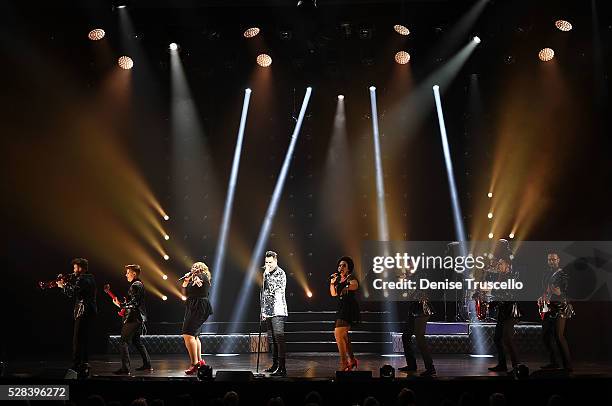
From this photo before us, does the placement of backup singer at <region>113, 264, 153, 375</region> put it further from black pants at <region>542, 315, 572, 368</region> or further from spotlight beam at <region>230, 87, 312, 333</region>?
black pants at <region>542, 315, 572, 368</region>

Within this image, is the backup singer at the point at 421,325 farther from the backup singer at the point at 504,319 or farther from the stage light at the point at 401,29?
the stage light at the point at 401,29

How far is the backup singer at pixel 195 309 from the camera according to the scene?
27.0 feet

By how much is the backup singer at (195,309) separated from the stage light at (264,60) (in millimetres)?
5466

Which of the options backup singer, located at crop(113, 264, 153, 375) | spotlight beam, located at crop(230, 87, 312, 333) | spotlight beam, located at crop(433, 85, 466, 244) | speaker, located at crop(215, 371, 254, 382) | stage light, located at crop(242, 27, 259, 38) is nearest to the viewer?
speaker, located at crop(215, 371, 254, 382)

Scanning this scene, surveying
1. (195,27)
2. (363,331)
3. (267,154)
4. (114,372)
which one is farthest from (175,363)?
(195,27)

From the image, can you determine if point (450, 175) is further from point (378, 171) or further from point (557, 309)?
point (557, 309)

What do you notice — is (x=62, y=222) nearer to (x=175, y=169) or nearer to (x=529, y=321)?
(x=175, y=169)

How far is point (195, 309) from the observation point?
8.27 metres

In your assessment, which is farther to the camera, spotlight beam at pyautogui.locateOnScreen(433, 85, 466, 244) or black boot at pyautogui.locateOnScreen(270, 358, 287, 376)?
spotlight beam at pyautogui.locateOnScreen(433, 85, 466, 244)

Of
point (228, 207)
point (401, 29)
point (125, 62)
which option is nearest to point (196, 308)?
point (228, 207)

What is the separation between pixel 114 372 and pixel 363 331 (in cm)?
512

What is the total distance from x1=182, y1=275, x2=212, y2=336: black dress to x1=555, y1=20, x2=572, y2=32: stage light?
23.8ft

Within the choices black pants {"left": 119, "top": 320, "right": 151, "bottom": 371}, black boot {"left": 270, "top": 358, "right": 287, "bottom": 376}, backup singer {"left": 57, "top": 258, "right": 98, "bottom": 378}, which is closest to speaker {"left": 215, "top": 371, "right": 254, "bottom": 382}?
black boot {"left": 270, "top": 358, "right": 287, "bottom": 376}

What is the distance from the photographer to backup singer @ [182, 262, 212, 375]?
823 cm
